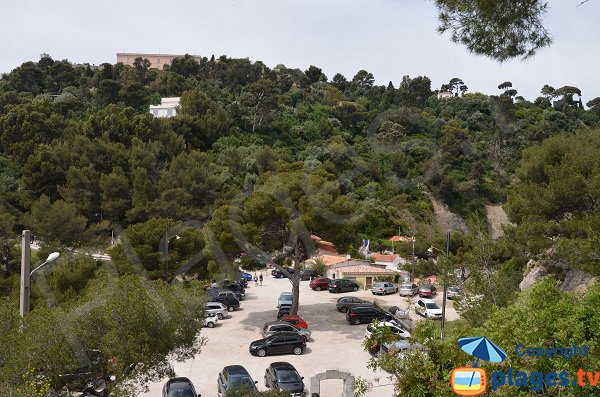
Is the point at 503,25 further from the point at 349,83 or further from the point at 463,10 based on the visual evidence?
the point at 349,83

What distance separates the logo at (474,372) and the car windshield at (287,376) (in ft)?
27.9

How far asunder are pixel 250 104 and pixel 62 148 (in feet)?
68.1

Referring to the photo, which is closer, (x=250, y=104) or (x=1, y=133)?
(x=1, y=133)

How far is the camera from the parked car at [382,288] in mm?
26755

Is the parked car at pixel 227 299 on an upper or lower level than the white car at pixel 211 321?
lower

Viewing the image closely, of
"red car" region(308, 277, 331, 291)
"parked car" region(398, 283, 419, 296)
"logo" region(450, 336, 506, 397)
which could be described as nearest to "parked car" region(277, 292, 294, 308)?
"red car" region(308, 277, 331, 291)

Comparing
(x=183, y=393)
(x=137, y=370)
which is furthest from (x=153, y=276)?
(x=137, y=370)

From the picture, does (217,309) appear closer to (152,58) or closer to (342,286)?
(342,286)

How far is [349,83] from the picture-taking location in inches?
3024

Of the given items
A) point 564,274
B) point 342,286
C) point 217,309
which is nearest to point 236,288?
point 342,286

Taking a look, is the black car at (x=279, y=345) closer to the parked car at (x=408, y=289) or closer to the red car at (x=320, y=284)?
the parked car at (x=408, y=289)

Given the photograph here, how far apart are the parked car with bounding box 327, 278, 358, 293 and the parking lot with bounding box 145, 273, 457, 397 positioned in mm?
1099

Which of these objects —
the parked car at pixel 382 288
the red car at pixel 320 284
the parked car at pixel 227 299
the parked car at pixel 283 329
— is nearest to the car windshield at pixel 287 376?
the parked car at pixel 283 329

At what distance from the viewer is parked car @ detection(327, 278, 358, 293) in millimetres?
27141
